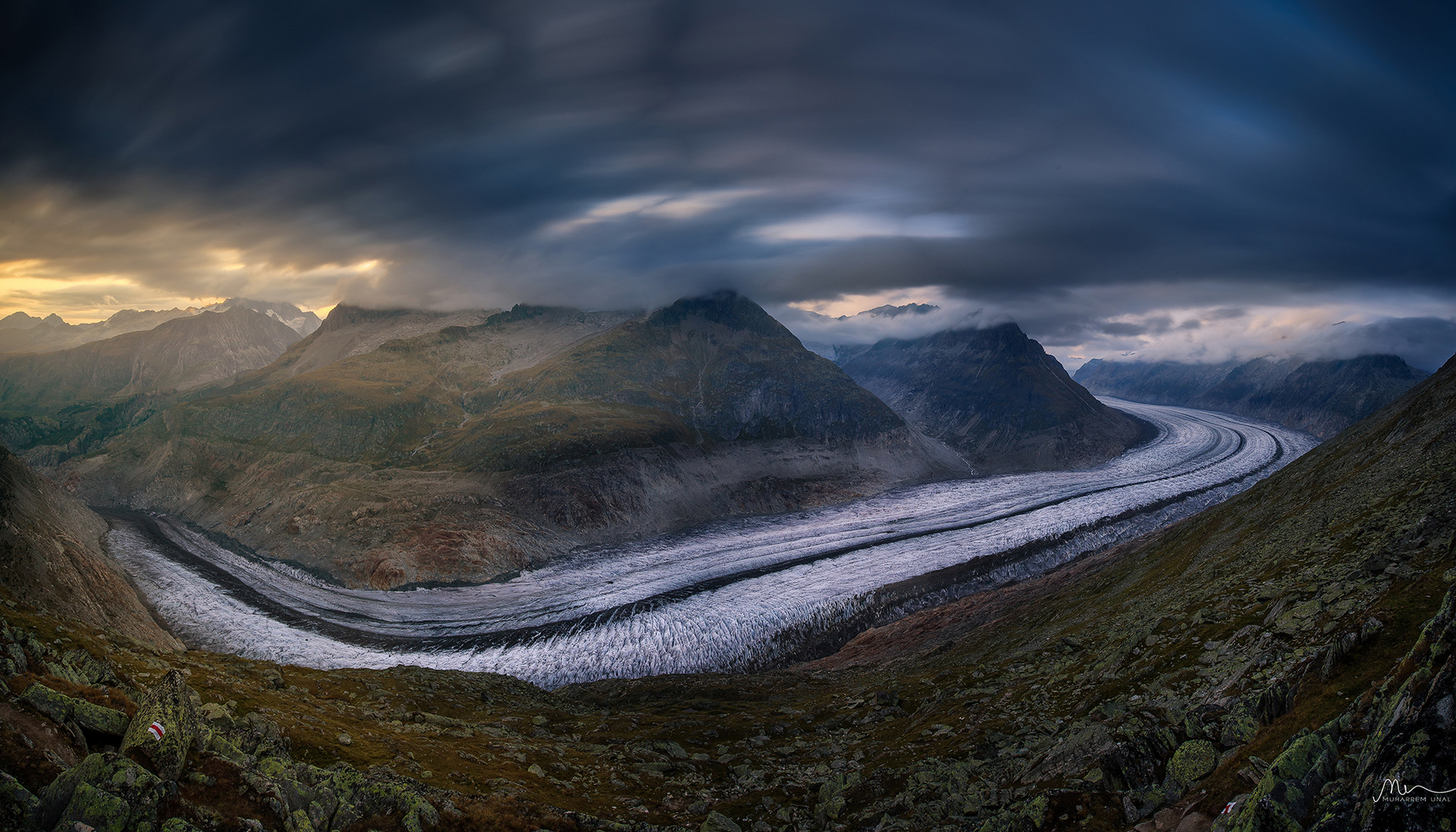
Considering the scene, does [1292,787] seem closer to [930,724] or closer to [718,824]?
[718,824]

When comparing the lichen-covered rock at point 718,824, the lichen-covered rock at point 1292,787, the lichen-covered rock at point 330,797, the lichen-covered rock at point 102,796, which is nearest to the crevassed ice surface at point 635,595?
the lichen-covered rock at point 718,824

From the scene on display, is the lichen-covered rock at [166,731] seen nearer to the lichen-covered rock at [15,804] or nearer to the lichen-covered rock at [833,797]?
the lichen-covered rock at [15,804]

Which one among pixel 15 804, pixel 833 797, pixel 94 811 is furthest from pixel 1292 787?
pixel 15 804

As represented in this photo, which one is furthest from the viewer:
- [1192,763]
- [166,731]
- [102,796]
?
[1192,763]

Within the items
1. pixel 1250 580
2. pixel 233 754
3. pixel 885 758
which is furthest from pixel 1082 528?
pixel 233 754

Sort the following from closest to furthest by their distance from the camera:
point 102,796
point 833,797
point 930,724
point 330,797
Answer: point 102,796
point 330,797
point 833,797
point 930,724

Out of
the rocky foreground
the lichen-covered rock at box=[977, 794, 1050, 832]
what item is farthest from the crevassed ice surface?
the lichen-covered rock at box=[977, 794, 1050, 832]
